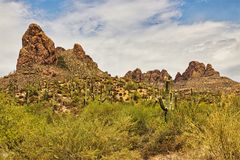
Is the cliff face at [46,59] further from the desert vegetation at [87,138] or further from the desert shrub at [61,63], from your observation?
the desert vegetation at [87,138]

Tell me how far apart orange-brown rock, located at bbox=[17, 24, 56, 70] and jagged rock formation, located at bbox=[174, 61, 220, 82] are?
6640cm

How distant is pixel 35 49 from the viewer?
354ft

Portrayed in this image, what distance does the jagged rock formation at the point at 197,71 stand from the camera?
156m

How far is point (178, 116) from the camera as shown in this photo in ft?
86.8

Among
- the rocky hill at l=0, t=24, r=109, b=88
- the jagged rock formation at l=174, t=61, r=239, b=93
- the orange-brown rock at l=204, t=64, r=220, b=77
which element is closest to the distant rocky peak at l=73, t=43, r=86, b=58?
the rocky hill at l=0, t=24, r=109, b=88

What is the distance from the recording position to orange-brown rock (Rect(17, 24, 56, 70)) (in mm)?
103188

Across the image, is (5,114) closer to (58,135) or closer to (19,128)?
(19,128)

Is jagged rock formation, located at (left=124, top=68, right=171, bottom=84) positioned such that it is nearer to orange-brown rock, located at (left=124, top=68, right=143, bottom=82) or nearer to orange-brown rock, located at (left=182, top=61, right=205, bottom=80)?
orange-brown rock, located at (left=124, top=68, right=143, bottom=82)

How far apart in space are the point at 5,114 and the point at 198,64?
144m

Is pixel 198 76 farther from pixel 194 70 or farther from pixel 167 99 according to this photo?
pixel 167 99

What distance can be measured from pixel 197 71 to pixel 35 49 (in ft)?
237

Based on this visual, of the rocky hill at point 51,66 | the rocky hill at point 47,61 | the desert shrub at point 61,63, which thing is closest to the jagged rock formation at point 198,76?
the rocky hill at point 51,66

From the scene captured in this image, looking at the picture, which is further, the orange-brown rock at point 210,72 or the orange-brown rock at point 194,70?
the orange-brown rock at point 194,70

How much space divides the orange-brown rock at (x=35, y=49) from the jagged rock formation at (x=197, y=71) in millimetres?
66405
